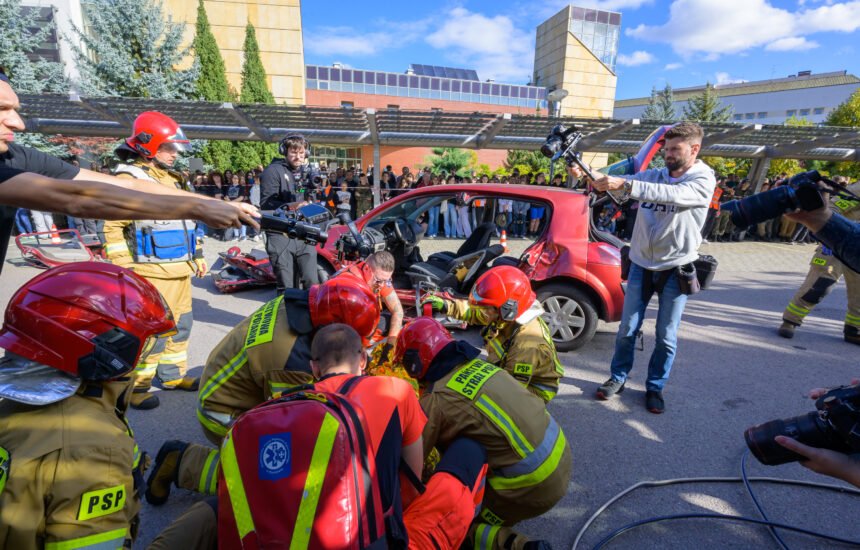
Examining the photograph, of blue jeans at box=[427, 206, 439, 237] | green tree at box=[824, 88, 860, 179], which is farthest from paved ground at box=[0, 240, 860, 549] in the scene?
green tree at box=[824, 88, 860, 179]

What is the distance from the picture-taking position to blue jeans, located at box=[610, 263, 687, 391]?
3.14 metres

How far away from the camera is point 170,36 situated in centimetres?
1455

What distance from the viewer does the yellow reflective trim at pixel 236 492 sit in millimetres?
1075

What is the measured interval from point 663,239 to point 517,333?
4.19ft

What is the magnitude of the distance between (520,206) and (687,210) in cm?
807

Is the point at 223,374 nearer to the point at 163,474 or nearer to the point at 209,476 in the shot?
the point at 209,476

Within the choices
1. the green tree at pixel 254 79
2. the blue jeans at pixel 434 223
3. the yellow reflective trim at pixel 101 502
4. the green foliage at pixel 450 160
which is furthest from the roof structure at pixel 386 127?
the green foliage at pixel 450 160

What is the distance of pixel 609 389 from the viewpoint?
3.38 metres

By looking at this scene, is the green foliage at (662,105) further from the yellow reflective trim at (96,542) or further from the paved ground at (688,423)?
the yellow reflective trim at (96,542)

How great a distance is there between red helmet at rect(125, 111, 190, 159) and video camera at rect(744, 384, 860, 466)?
3827mm

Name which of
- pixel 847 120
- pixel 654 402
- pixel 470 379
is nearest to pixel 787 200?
pixel 470 379

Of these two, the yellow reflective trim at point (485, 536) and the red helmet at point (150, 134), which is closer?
the yellow reflective trim at point (485, 536)

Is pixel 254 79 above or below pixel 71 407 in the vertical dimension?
above

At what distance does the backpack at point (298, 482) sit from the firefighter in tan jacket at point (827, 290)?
544cm
